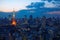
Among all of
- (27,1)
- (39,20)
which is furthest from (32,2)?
(39,20)

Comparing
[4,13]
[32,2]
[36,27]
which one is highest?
[32,2]

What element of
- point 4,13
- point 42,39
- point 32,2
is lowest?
point 42,39

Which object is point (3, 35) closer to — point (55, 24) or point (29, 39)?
point (29, 39)

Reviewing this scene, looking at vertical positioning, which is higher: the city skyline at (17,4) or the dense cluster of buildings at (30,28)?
the city skyline at (17,4)

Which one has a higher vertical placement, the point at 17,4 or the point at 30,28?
the point at 17,4

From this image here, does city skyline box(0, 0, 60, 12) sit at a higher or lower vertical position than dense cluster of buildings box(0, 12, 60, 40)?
higher

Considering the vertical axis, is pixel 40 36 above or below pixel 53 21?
below

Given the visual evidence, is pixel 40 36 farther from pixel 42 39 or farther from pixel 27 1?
pixel 27 1

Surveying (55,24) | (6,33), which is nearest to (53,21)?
(55,24)

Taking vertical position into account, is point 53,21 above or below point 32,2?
below
